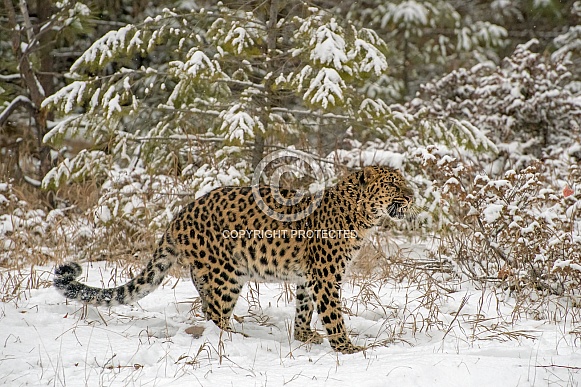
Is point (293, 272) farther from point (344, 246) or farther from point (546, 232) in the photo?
point (546, 232)

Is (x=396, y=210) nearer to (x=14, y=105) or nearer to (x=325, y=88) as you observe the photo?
(x=325, y=88)

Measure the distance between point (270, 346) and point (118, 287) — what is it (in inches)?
54.4

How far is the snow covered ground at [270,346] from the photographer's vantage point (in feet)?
14.1

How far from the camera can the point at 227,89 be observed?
883cm

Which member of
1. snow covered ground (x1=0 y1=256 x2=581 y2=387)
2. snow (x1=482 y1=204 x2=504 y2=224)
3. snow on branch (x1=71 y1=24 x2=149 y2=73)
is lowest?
snow covered ground (x1=0 y1=256 x2=581 y2=387)

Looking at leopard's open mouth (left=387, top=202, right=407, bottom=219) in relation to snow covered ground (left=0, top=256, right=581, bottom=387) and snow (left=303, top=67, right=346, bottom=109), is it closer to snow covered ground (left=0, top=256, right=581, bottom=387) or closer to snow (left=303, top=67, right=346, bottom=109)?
snow covered ground (left=0, top=256, right=581, bottom=387)

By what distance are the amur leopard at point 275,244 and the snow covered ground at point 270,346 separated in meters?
0.29

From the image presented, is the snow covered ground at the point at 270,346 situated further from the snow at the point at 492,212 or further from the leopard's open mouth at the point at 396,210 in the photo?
the leopard's open mouth at the point at 396,210

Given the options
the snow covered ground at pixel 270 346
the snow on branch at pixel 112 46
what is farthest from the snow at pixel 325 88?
the snow on branch at pixel 112 46

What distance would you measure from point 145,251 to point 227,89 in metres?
2.47

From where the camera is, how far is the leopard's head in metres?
5.71

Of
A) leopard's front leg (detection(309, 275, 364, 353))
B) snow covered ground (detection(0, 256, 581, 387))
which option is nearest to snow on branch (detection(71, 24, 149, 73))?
snow covered ground (detection(0, 256, 581, 387))

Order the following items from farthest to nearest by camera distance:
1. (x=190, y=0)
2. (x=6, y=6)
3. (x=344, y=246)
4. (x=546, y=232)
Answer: (x=190, y=0)
(x=6, y=6)
(x=546, y=232)
(x=344, y=246)

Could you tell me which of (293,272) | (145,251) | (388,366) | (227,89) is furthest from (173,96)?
(388,366)
